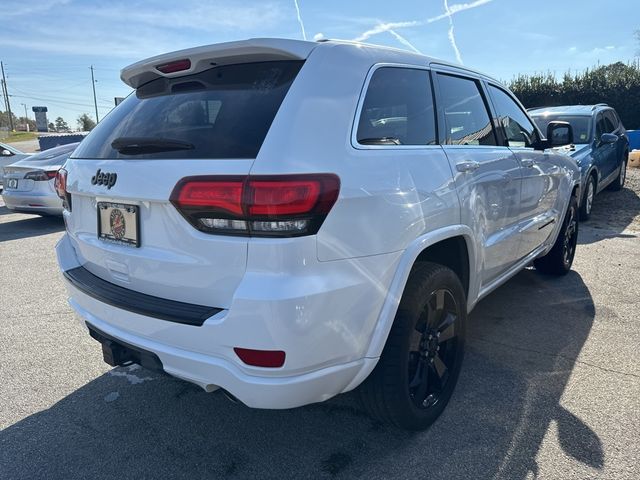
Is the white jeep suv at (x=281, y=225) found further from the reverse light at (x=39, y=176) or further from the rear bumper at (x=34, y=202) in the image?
the reverse light at (x=39, y=176)

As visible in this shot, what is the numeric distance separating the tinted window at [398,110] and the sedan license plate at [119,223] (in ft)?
3.40

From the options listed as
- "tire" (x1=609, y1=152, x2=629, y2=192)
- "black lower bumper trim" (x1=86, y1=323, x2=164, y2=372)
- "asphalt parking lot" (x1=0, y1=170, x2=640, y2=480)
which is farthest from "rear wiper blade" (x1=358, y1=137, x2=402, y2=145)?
"tire" (x1=609, y1=152, x2=629, y2=192)

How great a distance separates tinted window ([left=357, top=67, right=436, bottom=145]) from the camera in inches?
88.0

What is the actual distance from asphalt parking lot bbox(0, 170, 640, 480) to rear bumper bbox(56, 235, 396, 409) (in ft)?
1.89

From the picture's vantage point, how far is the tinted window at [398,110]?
2234mm

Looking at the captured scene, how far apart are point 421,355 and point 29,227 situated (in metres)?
8.01

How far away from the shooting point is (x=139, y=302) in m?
2.18

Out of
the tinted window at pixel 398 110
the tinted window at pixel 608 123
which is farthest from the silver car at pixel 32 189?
the tinted window at pixel 608 123

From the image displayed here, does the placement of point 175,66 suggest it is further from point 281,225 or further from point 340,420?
point 340,420

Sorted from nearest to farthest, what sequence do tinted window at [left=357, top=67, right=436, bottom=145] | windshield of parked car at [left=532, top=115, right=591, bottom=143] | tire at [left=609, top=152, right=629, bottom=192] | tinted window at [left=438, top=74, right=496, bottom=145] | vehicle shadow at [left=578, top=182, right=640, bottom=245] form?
tinted window at [left=357, top=67, right=436, bottom=145] → tinted window at [left=438, top=74, right=496, bottom=145] → vehicle shadow at [left=578, top=182, right=640, bottom=245] → windshield of parked car at [left=532, top=115, right=591, bottom=143] → tire at [left=609, top=152, right=629, bottom=192]

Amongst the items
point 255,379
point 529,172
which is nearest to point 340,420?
point 255,379

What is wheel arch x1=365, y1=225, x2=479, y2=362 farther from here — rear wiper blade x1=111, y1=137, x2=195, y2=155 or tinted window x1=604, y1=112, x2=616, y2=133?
tinted window x1=604, y1=112, x2=616, y2=133

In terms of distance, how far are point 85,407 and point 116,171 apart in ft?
4.82

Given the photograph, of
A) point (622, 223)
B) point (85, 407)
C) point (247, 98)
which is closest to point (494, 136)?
point (247, 98)
